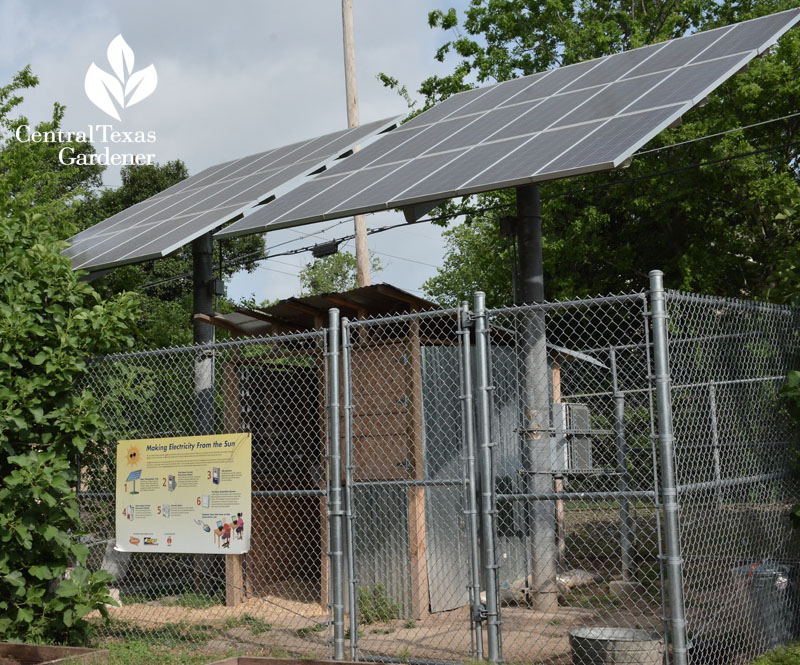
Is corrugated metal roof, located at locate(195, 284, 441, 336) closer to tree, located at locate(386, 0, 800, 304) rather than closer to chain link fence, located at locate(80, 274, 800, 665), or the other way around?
chain link fence, located at locate(80, 274, 800, 665)

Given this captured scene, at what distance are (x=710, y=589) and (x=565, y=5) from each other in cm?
2345

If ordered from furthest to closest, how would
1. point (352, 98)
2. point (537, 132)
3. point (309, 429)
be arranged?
point (352, 98)
point (309, 429)
point (537, 132)

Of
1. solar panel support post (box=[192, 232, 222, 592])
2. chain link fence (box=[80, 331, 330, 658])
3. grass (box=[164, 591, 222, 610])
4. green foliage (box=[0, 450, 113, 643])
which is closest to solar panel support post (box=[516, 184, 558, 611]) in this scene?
chain link fence (box=[80, 331, 330, 658])

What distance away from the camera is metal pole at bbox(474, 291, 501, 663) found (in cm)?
639

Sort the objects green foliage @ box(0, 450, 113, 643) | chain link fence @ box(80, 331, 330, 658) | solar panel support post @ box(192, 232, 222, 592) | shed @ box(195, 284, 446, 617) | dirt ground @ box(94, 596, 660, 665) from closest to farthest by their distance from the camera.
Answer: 1. dirt ground @ box(94, 596, 660, 665)
2. green foliage @ box(0, 450, 113, 643)
3. chain link fence @ box(80, 331, 330, 658)
4. shed @ box(195, 284, 446, 617)
5. solar panel support post @ box(192, 232, 222, 592)

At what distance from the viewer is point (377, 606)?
902 centimetres

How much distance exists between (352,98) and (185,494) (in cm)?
1211

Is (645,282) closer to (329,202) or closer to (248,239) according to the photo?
(329,202)

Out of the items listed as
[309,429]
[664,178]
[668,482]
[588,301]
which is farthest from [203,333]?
[664,178]

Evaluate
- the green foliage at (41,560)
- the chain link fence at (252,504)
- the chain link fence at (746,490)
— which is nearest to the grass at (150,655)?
the chain link fence at (252,504)

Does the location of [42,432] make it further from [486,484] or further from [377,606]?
[486,484]

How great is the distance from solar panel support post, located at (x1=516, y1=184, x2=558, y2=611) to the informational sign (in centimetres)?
298

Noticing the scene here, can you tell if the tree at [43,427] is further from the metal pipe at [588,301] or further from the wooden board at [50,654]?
the metal pipe at [588,301]

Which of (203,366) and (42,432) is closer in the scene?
(42,432)
